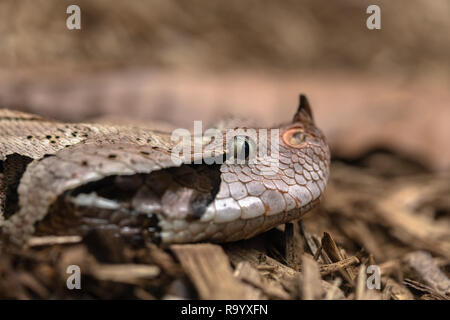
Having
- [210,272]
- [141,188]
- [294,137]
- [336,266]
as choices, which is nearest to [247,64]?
[294,137]

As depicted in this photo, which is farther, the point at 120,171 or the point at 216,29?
the point at 216,29

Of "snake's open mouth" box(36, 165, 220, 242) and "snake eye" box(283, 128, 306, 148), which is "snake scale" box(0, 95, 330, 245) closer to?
"snake's open mouth" box(36, 165, 220, 242)

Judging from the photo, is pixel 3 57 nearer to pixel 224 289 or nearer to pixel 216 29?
pixel 216 29

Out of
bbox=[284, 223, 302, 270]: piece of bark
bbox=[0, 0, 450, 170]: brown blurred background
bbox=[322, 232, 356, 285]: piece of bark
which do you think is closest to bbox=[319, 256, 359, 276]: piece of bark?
bbox=[322, 232, 356, 285]: piece of bark

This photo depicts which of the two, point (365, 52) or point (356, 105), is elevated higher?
point (365, 52)

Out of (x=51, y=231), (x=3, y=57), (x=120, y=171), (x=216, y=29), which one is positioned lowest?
(x=51, y=231)
